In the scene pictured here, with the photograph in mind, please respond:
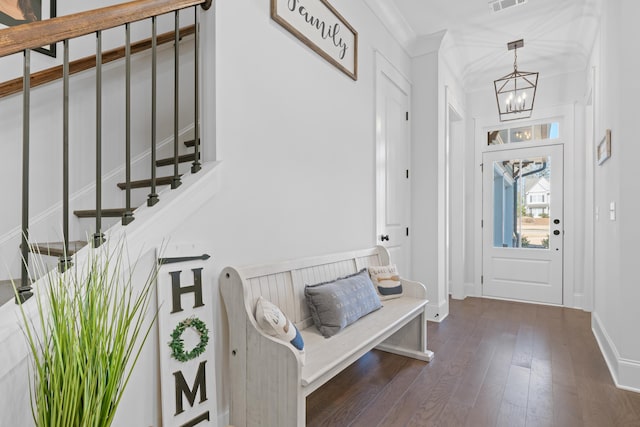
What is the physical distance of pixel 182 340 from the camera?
1535mm

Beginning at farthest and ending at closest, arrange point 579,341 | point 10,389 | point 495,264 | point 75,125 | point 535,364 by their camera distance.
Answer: point 495,264 < point 579,341 < point 535,364 < point 75,125 < point 10,389

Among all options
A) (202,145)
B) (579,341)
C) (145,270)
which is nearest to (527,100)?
(579,341)

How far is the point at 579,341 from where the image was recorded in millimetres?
3217

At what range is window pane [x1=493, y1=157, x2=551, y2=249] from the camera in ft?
15.3

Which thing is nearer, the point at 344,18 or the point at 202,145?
the point at 202,145

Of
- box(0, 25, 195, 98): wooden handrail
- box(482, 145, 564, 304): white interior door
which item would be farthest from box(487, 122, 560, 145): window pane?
box(0, 25, 195, 98): wooden handrail

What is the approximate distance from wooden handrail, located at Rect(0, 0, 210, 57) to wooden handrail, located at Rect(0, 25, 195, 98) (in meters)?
0.91

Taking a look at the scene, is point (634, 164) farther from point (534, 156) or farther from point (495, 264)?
point (495, 264)

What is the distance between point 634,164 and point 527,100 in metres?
1.41

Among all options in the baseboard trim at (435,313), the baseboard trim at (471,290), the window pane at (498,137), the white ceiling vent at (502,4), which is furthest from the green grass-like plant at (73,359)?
the window pane at (498,137)

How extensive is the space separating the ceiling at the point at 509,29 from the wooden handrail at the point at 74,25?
2533mm

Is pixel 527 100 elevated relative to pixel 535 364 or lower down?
elevated

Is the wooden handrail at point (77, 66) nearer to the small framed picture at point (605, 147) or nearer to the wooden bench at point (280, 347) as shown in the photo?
the wooden bench at point (280, 347)

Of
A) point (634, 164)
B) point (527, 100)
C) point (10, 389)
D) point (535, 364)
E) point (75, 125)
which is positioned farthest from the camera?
point (527, 100)
